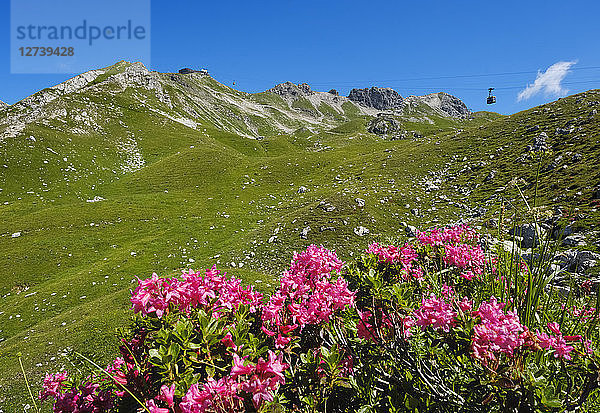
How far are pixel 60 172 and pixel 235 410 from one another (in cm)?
4619

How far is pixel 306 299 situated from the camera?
143 inches

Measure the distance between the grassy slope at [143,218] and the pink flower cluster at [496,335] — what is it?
11.7 m

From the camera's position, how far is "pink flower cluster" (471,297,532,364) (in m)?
2.23

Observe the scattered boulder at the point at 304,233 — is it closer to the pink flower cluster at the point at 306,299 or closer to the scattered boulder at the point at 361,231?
the scattered boulder at the point at 361,231

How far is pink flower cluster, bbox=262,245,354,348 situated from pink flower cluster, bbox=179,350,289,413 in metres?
0.64

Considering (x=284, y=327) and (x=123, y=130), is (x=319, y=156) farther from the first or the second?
(x=284, y=327)

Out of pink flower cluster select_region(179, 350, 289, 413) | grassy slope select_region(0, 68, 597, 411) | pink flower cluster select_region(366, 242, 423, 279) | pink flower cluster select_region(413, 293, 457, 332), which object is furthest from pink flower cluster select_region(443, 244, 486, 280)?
grassy slope select_region(0, 68, 597, 411)

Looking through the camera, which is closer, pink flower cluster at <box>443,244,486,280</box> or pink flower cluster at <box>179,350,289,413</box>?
pink flower cluster at <box>179,350,289,413</box>

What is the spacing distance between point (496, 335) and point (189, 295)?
2.88 m

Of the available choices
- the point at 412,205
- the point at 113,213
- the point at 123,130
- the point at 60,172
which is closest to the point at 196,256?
the point at 113,213

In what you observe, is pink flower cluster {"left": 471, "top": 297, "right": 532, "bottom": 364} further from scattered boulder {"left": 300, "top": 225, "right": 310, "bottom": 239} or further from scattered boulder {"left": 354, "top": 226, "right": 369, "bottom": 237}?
scattered boulder {"left": 300, "top": 225, "right": 310, "bottom": 239}

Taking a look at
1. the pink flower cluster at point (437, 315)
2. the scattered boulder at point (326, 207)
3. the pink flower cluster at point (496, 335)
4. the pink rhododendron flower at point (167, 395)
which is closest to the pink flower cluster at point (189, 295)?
the pink rhododendron flower at point (167, 395)

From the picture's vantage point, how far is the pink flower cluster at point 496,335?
223cm

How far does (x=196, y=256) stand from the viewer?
19391mm
